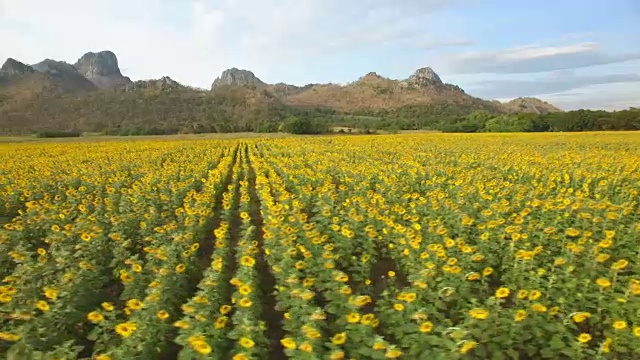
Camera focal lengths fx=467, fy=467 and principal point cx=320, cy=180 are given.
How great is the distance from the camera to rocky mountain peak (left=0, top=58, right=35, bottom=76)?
119000 mm

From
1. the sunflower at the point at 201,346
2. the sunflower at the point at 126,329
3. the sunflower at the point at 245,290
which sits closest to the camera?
the sunflower at the point at 201,346

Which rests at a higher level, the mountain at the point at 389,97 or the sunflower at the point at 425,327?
the mountain at the point at 389,97

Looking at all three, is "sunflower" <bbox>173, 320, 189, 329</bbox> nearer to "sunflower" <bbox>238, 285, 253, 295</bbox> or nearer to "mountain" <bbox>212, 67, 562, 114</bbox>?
"sunflower" <bbox>238, 285, 253, 295</bbox>

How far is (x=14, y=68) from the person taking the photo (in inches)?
4764

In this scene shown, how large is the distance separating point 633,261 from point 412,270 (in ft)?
10.1

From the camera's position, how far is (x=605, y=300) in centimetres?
493

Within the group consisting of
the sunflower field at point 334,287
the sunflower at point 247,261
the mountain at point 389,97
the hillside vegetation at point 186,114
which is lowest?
the sunflower field at point 334,287

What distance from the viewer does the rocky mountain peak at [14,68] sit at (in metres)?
119

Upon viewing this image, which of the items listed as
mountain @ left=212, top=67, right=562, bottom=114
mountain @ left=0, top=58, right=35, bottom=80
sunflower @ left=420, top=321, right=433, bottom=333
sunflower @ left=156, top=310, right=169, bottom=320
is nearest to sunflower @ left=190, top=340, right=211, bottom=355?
sunflower @ left=156, top=310, right=169, bottom=320

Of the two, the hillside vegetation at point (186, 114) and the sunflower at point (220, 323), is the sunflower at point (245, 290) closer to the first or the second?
the sunflower at point (220, 323)

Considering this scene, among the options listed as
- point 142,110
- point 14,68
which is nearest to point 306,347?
point 142,110

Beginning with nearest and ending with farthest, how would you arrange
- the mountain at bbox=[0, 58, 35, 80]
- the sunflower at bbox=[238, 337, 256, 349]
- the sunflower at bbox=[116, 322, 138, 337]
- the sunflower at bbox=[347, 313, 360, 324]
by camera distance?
the sunflower at bbox=[238, 337, 256, 349], the sunflower at bbox=[116, 322, 138, 337], the sunflower at bbox=[347, 313, 360, 324], the mountain at bbox=[0, 58, 35, 80]

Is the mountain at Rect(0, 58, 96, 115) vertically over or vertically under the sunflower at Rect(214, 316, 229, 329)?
over

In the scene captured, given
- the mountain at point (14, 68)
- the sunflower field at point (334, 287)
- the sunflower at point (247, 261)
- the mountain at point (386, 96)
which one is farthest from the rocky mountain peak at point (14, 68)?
the sunflower at point (247, 261)
